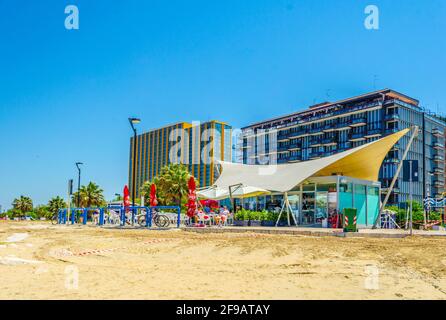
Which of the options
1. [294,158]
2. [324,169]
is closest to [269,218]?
[324,169]

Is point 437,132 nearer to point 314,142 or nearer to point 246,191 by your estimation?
point 314,142

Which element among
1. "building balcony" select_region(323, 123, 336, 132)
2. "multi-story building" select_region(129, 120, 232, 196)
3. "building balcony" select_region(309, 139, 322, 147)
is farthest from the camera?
"multi-story building" select_region(129, 120, 232, 196)

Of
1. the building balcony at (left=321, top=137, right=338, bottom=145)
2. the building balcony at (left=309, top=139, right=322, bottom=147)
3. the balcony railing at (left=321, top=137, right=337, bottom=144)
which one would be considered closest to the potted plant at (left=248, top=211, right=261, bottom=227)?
the building balcony at (left=321, top=137, right=338, bottom=145)

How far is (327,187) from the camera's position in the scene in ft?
75.5

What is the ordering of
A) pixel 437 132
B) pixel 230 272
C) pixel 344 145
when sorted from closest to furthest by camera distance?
1. pixel 230 272
2. pixel 344 145
3. pixel 437 132

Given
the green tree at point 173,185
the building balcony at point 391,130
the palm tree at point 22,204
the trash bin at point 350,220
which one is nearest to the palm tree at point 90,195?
the green tree at point 173,185

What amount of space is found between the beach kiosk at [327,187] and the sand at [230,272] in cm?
1093

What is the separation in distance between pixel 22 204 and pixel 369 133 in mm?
70804

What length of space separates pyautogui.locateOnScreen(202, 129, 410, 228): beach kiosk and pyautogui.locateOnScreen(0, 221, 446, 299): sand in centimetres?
1093

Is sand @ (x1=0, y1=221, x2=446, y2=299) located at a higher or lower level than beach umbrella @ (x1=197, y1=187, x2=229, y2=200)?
lower

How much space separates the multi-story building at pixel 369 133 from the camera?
7181 centimetres

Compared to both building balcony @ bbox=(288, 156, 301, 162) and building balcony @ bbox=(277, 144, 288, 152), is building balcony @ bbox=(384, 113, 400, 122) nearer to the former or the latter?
building balcony @ bbox=(288, 156, 301, 162)

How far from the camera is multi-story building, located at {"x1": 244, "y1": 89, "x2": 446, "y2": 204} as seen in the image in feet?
236

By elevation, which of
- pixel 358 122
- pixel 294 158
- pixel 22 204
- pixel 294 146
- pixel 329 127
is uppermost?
pixel 358 122
